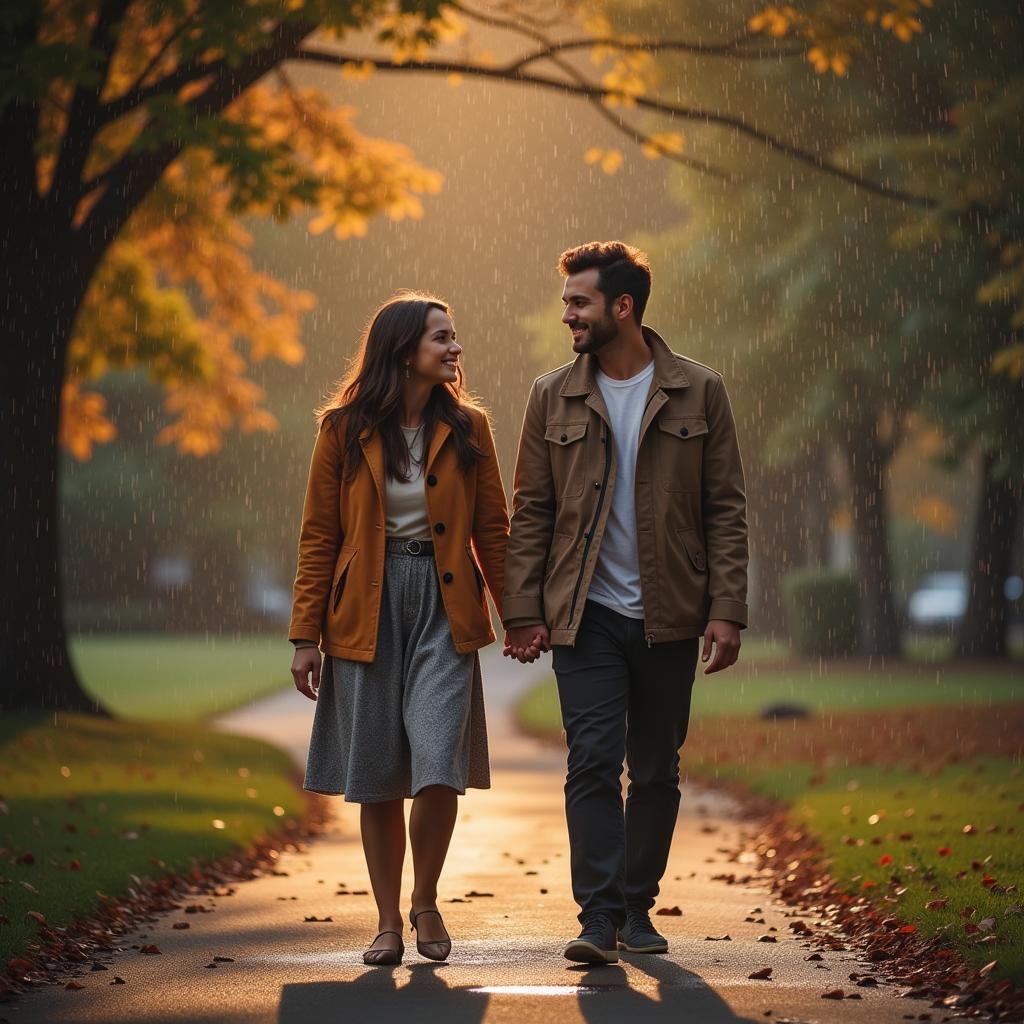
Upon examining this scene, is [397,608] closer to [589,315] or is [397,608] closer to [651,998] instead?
[589,315]

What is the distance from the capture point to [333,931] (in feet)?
22.6

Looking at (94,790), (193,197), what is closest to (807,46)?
(193,197)

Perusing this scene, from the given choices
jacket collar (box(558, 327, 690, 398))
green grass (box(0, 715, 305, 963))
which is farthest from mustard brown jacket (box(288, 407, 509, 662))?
green grass (box(0, 715, 305, 963))

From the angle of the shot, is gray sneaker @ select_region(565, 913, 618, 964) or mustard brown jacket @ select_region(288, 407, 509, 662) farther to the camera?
mustard brown jacket @ select_region(288, 407, 509, 662)

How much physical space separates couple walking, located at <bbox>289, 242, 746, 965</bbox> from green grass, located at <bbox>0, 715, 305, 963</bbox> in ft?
4.81

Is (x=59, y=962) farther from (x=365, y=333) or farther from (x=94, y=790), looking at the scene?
(x=94, y=790)

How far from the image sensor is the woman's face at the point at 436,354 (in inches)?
244

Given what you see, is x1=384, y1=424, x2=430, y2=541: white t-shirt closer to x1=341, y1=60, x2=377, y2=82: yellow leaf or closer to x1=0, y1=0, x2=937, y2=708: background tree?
x1=0, y1=0, x2=937, y2=708: background tree

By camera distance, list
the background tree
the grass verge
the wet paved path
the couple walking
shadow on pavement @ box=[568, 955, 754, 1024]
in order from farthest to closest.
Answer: the background tree → the grass verge → the couple walking → the wet paved path → shadow on pavement @ box=[568, 955, 754, 1024]

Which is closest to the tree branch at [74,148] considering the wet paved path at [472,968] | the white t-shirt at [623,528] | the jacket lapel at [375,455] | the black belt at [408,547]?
the wet paved path at [472,968]

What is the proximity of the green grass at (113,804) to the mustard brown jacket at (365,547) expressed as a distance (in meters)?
1.57

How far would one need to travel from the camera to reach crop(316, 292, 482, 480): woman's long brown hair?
20.2 feet

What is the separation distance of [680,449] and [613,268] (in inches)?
26.0

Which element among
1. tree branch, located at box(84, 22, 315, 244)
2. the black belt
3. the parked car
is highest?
tree branch, located at box(84, 22, 315, 244)
